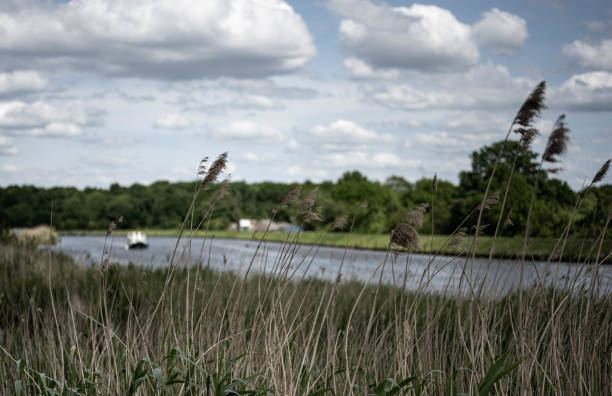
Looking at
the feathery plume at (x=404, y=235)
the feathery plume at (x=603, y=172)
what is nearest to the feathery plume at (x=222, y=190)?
the feathery plume at (x=404, y=235)

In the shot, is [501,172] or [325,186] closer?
[501,172]

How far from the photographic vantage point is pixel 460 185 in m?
42.2

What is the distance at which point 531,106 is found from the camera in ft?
7.52

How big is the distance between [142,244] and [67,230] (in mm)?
19025

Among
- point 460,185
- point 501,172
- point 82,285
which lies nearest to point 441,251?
point 82,285

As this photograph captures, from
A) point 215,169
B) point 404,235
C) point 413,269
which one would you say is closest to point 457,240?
point 404,235

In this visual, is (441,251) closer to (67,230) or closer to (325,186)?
(67,230)

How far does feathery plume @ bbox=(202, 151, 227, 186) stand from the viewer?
8.32 feet

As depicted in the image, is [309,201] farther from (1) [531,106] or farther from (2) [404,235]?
(1) [531,106]

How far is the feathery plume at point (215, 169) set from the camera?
2.54 m

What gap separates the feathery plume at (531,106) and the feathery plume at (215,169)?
141cm

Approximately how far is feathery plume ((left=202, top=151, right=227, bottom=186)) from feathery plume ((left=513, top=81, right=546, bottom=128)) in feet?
4.63

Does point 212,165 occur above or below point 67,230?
above

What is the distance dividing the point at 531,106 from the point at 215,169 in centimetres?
151
